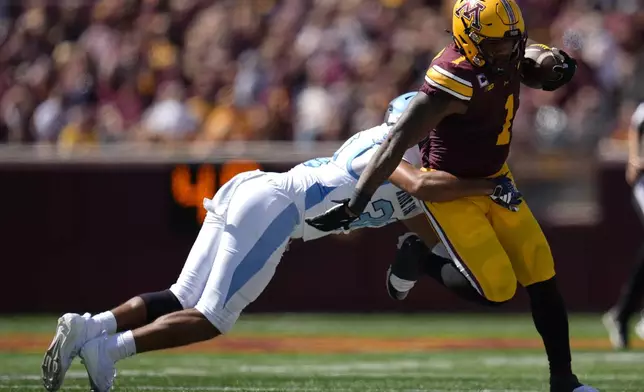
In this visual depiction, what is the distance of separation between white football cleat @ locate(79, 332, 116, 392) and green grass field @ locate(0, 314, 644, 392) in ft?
2.45

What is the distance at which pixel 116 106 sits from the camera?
12352 millimetres

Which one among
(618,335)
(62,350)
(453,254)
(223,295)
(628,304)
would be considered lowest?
(618,335)

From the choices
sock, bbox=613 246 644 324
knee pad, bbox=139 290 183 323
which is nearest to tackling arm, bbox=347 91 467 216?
knee pad, bbox=139 290 183 323

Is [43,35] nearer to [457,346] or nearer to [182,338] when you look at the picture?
[457,346]

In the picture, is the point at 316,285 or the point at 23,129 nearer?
the point at 316,285

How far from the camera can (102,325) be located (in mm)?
5348

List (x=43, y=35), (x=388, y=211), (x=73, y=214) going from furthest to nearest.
A: (x=43, y=35)
(x=73, y=214)
(x=388, y=211)

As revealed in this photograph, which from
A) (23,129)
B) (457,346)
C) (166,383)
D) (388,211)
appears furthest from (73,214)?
(388,211)

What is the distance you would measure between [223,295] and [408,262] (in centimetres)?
103

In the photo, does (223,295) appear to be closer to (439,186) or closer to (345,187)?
(345,187)

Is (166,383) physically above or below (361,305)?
above

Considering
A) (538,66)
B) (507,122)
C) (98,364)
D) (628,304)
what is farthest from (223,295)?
(628,304)

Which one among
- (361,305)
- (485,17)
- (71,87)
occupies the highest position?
(485,17)

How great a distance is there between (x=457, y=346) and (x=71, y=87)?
5361 millimetres
